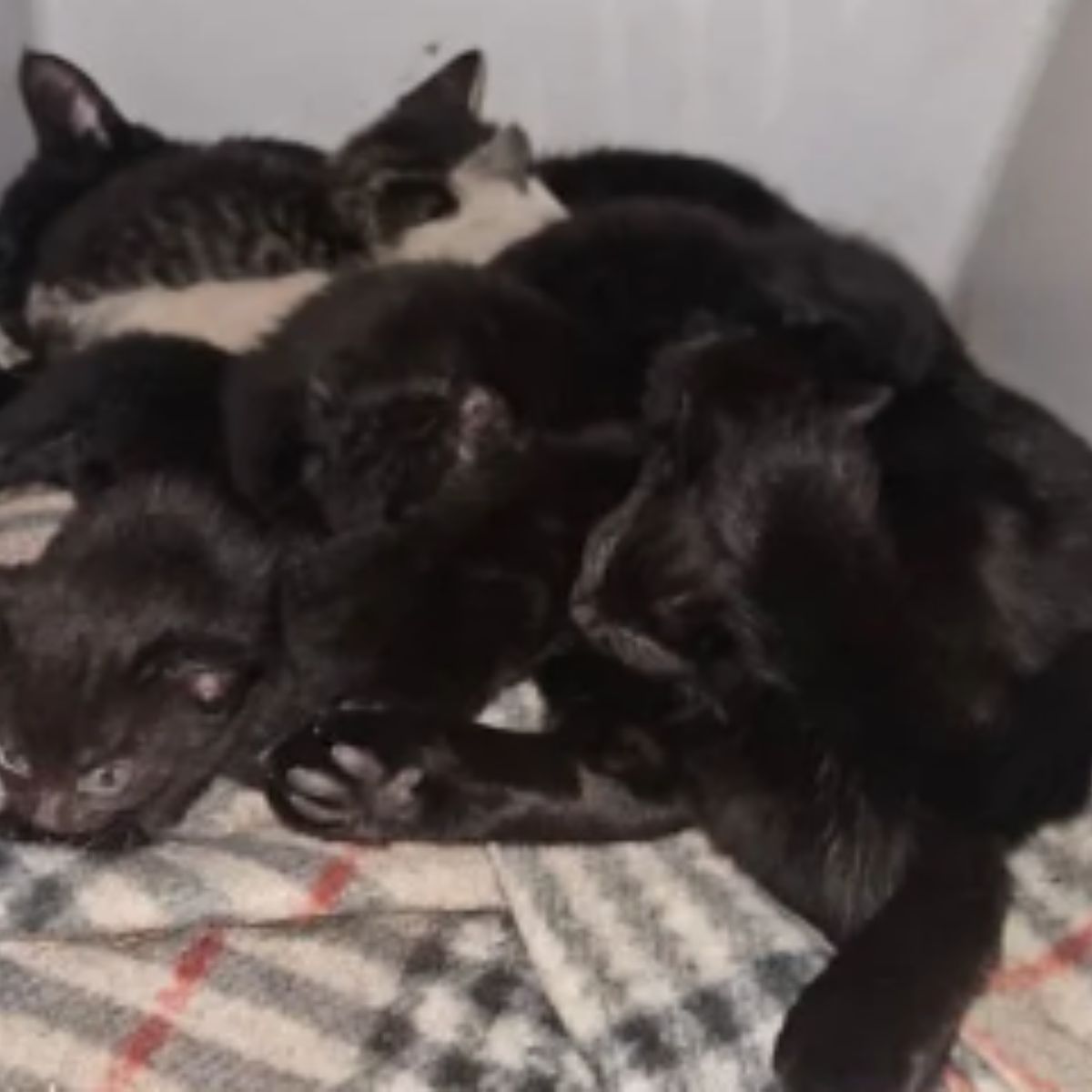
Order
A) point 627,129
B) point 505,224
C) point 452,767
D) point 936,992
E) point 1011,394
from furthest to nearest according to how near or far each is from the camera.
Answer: point 627,129, point 505,224, point 1011,394, point 452,767, point 936,992

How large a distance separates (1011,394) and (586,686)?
35 centimetres

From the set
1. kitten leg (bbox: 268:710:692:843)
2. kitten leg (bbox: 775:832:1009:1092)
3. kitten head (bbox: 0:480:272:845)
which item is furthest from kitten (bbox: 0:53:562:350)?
kitten leg (bbox: 775:832:1009:1092)

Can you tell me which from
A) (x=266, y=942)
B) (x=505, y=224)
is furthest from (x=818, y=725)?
(x=505, y=224)

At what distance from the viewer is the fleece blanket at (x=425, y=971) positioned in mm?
1230

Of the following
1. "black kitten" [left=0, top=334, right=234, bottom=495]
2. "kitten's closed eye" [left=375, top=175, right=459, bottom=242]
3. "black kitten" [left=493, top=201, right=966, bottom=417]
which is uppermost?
"black kitten" [left=493, top=201, right=966, bottom=417]

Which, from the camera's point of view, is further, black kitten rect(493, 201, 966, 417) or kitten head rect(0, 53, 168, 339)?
kitten head rect(0, 53, 168, 339)

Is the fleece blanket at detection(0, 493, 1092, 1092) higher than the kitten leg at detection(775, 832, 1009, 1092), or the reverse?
the kitten leg at detection(775, 832, 1009, 1092)

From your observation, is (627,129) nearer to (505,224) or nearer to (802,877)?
(505,224)

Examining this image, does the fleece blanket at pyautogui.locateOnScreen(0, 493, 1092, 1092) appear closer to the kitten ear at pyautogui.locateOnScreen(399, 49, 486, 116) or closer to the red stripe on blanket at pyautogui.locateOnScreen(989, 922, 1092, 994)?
Answer: the red stripe on blanket at pyautogui.locateOnScreen(989, 922, 1092, 994)

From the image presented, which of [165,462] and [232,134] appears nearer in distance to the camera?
[165,462]

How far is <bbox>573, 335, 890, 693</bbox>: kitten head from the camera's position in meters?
1.29

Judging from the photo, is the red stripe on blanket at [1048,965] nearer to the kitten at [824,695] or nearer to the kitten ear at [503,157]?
the kitten at [824,695]

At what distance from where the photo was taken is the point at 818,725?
1263 mm

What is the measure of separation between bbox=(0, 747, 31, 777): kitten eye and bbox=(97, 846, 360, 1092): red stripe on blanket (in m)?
0.13
